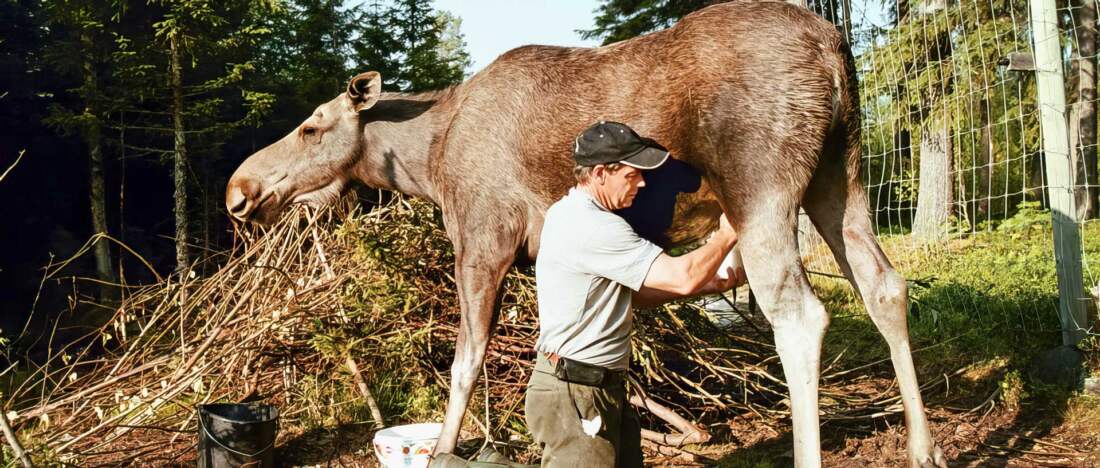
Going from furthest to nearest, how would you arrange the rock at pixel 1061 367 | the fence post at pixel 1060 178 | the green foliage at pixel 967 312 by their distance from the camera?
the green foliage at pixel 967 312 → the fence post at pixel 1060 178 → the rock at pixel 1061 367

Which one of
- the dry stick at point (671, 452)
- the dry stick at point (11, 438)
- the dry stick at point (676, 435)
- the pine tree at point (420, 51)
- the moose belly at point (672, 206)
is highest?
the pine tree at point (420, 51)

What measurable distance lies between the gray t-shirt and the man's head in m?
0.07

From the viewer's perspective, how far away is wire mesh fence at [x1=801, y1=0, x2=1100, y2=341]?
6.65 meters

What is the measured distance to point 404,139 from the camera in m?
5.16

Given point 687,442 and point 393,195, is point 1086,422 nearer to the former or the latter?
point 687,442

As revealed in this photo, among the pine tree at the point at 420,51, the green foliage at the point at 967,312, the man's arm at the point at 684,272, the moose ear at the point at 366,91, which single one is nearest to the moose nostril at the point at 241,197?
the moose ear at the point at 366,91

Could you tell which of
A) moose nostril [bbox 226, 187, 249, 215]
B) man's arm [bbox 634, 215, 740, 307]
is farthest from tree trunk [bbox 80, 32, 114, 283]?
man's arm [bbox 634, 215, 740, 307]

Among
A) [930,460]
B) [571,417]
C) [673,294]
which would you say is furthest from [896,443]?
[571,417]

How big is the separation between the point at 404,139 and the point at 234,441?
201 cm

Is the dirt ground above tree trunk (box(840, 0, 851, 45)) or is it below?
below

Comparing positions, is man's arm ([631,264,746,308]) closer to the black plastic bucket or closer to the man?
the man

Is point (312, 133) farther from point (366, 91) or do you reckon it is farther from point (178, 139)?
point (178, 139)

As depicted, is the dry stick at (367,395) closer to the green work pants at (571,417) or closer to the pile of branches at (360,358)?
the pile of branches at (360,358)

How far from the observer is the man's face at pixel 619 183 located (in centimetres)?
340
